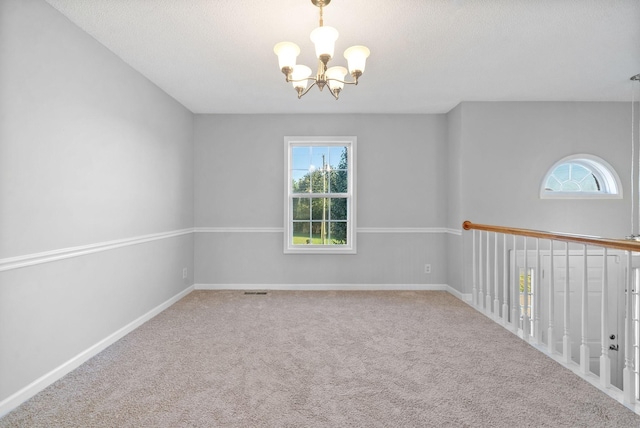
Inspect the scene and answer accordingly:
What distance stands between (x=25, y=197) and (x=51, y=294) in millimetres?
641

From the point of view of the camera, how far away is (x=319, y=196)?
4.57 metres

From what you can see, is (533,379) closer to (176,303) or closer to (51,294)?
(51,294)

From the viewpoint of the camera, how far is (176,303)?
3885 millimetres

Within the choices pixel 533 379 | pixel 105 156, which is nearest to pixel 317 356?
pixel 533 379

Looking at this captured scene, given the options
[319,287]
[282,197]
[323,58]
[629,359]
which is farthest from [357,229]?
[629,359]

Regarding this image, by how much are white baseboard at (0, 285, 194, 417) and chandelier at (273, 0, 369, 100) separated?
240 centimetres

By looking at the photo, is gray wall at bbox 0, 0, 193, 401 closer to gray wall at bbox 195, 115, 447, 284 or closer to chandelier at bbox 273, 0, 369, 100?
gray wall at bbox 195, 115, 447, 284

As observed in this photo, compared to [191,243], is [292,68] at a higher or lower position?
higher

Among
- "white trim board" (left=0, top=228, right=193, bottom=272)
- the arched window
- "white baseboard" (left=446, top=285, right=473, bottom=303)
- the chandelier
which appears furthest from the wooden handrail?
"white trim board" (left=0, top=228, right=193, bottom=272)

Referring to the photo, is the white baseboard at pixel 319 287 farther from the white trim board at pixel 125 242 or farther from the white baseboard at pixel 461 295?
the white trim board at pixel 125 242

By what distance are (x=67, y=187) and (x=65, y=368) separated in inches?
47.5

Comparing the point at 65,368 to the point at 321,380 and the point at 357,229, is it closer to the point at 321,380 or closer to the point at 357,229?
the point at 321,380

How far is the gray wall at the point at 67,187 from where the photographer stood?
6.09ft

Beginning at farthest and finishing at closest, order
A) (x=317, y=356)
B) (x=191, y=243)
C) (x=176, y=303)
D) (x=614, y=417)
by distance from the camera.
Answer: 1. (x=191, y=243)
2. (x=176, y=303)
3. (x=317, y=356)
4. (x=614, y=417)
